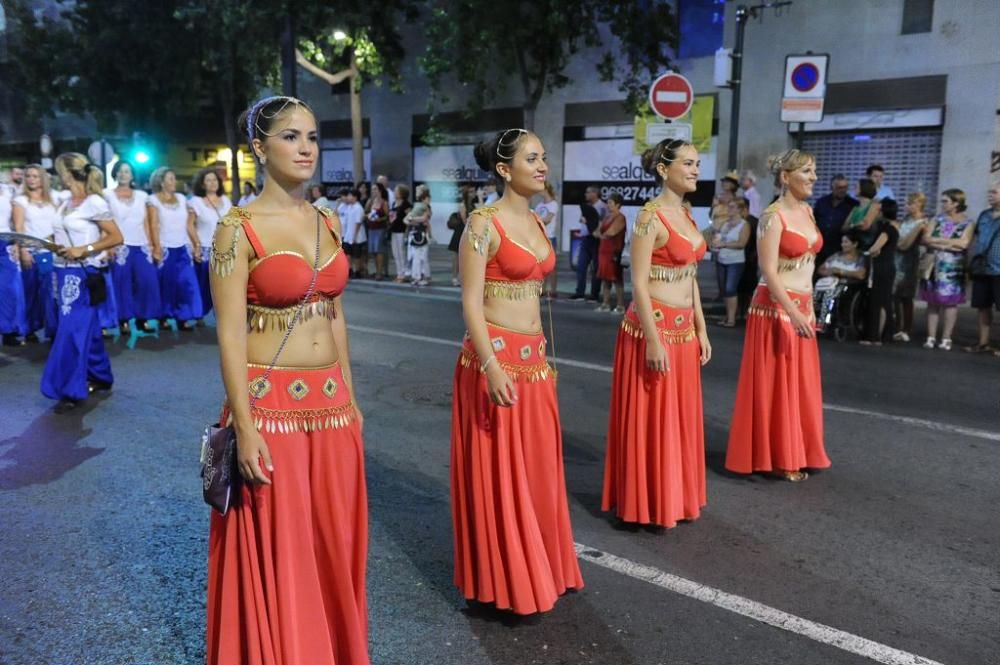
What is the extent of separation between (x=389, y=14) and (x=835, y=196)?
53.8ft

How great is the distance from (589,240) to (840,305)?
4.84m

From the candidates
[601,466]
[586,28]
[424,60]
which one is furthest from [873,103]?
[601,466]

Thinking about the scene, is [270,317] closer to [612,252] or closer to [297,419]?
[297,419]

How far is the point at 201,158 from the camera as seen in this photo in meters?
40.5

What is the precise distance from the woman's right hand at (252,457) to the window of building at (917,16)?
60.4 feet

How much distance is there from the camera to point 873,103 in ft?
59.9

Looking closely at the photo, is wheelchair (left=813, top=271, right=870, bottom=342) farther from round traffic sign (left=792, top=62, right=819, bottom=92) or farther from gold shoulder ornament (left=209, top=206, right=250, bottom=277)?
gold shoulder ornament (left=209, top=206, right=250, bottom=277)

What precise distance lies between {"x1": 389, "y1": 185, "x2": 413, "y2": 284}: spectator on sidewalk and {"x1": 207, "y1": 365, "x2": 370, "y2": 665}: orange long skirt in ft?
50.1

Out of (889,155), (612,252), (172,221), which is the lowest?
(612,252)

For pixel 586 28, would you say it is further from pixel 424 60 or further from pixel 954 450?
pixel 954 450

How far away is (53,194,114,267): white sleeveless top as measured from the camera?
289 inches

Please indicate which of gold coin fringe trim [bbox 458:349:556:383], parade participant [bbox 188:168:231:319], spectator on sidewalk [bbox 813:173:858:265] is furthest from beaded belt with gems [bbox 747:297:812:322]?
parade participant [bbox 188:168:231:319]

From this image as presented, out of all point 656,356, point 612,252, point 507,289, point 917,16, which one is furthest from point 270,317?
point 917,16

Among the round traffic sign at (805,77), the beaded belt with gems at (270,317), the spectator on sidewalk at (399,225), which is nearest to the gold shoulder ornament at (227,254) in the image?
the beaded belt with gems at (270,317)
